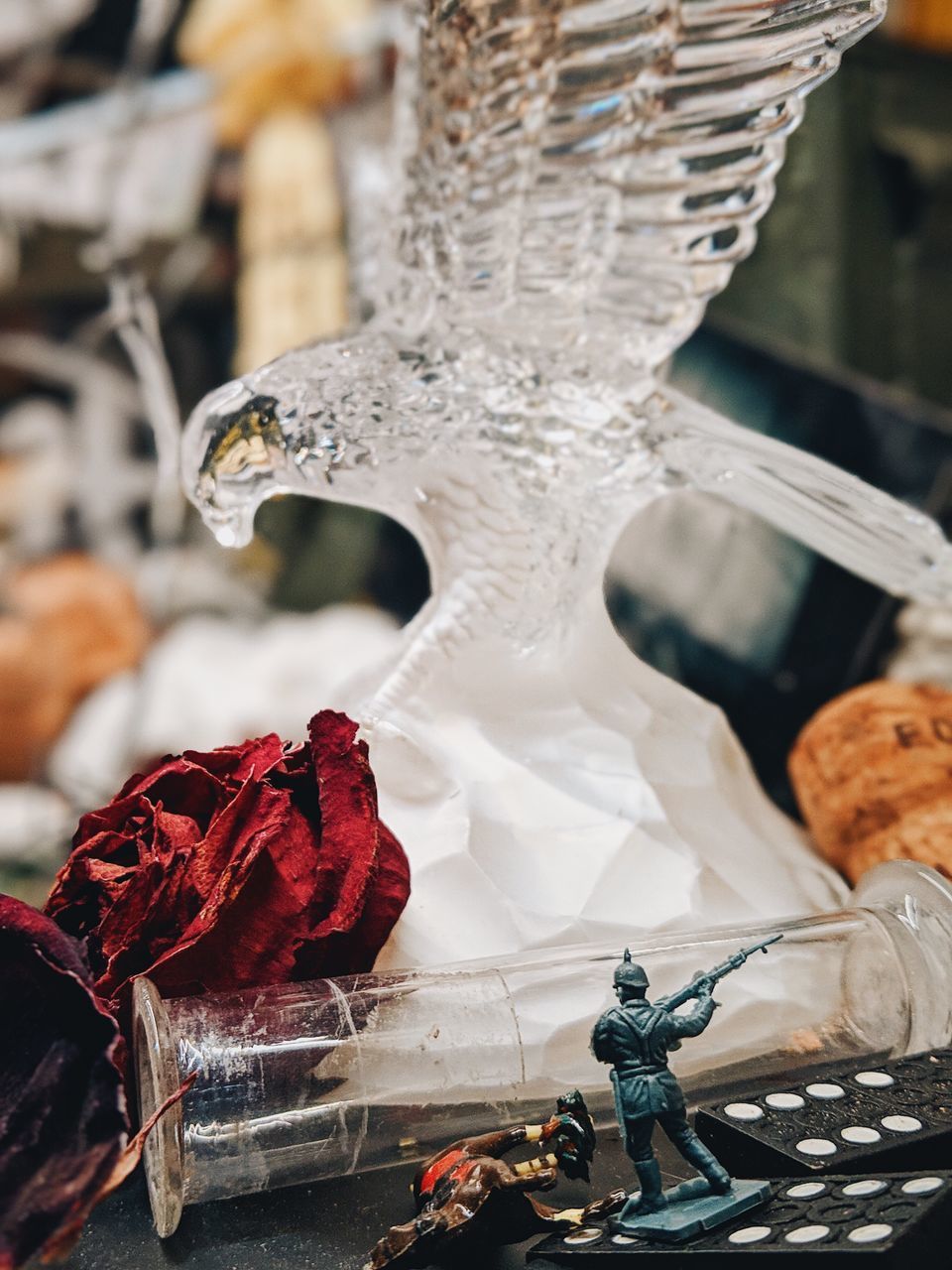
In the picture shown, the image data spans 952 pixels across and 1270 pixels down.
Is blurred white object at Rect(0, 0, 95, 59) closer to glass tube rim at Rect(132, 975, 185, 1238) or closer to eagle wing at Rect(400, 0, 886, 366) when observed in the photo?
eagle wing at Rect(400, 0, 886, 366)

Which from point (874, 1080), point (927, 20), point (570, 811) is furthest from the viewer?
point (927, 20)

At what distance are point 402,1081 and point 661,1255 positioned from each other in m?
0.11

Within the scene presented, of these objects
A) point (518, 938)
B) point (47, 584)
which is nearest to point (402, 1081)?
point (518, 938)

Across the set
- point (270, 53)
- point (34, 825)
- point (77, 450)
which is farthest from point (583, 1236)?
point (270, 53)

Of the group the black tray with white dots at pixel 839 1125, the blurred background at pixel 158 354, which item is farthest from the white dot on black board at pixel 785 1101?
the blurred background at pixel 158 354

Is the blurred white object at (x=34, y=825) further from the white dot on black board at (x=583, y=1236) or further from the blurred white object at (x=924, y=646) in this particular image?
the white dot on black board at (x=583, y=1236)

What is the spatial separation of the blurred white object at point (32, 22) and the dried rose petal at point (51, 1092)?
4.80 feet

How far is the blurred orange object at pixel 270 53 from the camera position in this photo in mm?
1507

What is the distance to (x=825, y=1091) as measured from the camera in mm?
371

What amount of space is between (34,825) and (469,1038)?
1.07 meters

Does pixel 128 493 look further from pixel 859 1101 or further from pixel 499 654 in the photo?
pixel 859 1101

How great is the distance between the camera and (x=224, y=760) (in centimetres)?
44

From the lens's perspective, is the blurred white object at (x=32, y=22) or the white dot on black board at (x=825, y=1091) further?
the blurred white object at (x=32, y=22)

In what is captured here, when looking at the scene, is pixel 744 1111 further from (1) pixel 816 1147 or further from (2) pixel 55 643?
(2) pixel 55 643
